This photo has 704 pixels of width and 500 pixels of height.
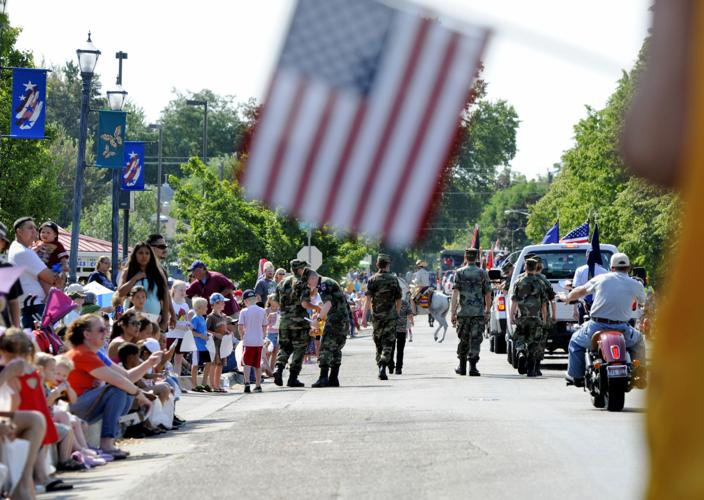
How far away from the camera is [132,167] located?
39219 millimetres

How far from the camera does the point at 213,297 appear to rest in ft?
71.7

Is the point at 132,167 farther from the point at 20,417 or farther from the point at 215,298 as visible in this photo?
the point at 20,417

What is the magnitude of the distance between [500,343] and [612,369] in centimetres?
1852

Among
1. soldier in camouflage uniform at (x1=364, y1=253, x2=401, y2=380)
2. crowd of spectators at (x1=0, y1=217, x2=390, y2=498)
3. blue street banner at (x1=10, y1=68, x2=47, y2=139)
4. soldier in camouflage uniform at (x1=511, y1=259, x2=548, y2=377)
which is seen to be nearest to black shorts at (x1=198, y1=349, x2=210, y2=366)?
crowd of spectators at (x1=0, y1=217, x2=390, y2=498)

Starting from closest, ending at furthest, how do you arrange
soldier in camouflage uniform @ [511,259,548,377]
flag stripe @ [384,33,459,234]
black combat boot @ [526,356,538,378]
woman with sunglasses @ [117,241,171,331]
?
flag stripe @ [384,33,459,234] → woman with sunglasses @ [117,241,171,331] → black combat boot @ [526,356,538,378] → soldier in camouflage uniform @ [511,259,548,377]

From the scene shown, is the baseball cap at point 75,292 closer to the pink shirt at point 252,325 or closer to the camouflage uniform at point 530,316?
the pink shirt at point 252,325

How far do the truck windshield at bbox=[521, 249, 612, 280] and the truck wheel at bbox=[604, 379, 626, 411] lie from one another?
13.4 meters

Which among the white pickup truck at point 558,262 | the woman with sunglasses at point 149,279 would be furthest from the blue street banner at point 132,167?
the woman with sunglasses at point 149,279

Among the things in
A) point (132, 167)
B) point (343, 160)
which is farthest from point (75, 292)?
point (132, 167)

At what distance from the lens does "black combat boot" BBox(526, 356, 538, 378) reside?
23.0 metres

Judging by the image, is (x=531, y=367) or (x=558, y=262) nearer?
(x=531, y=367)

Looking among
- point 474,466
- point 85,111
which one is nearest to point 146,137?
point 85,111

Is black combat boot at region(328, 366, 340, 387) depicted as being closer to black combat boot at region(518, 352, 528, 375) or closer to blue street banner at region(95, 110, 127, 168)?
black combat boot at region(518, 352, 528, 375)

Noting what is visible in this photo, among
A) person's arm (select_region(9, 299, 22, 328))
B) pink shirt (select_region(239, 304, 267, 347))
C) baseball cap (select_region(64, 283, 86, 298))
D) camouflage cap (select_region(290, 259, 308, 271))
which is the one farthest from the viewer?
pink shirt (select_region(239, 304, 267, 347))
